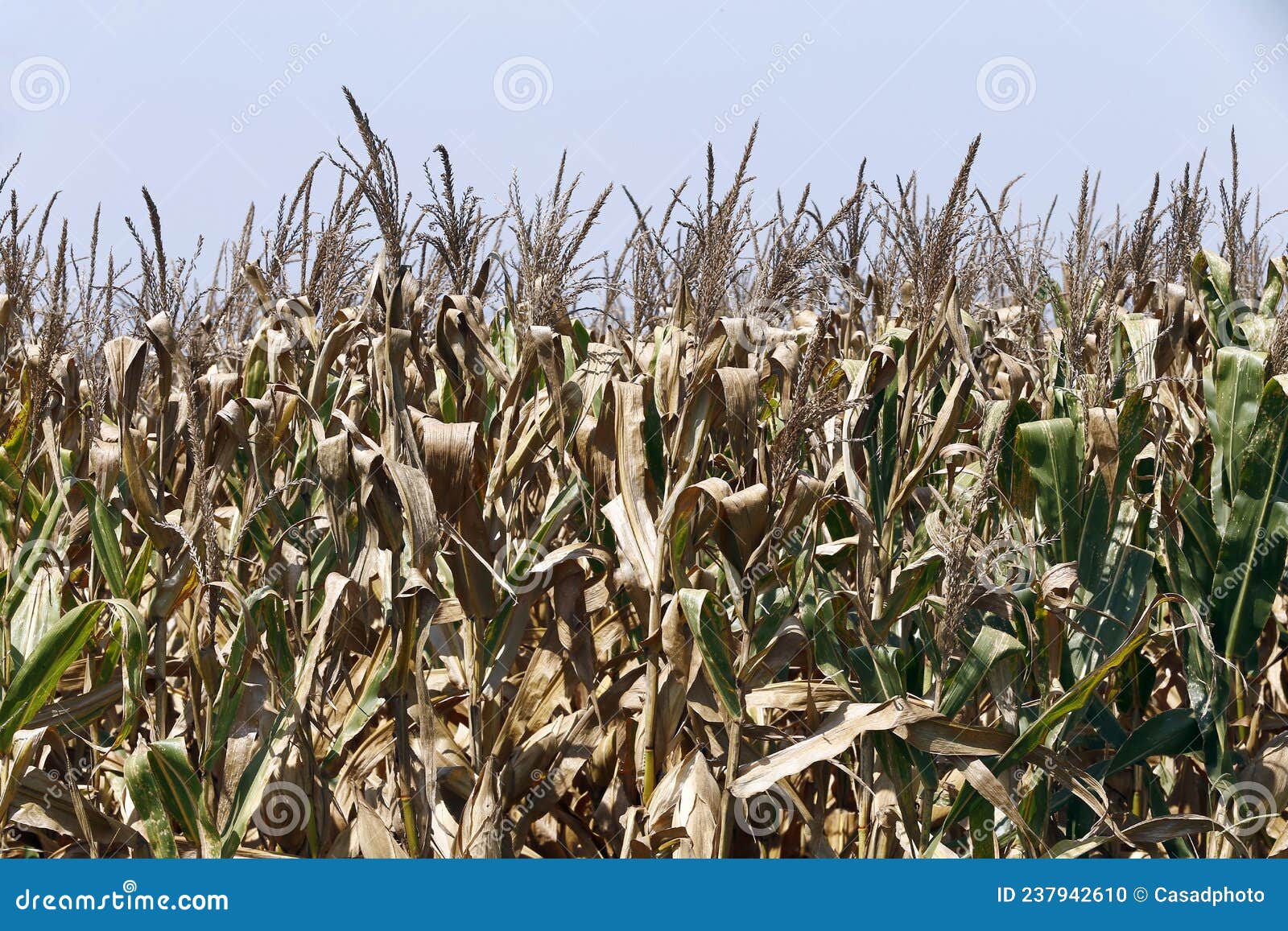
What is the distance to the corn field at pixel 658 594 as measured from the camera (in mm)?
2115

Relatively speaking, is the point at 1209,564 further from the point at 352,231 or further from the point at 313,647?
the point at 352,231

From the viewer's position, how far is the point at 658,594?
2131 mm

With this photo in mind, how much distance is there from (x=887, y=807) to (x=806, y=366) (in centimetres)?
96

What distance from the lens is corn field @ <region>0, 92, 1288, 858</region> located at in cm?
212

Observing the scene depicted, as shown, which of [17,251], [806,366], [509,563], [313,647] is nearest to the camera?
[806,366]

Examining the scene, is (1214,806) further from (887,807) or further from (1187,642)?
(887,807)

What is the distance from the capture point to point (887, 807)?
2160 mm

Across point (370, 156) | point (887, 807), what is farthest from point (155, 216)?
point (887, 807)

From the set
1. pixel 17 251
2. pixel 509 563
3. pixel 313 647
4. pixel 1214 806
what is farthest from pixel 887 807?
pixel 17 251

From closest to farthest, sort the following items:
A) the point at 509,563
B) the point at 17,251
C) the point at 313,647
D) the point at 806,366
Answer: the point at 806,366
the point at 313,647
the point at 509,563
the point at 17,251

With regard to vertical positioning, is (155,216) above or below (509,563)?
above

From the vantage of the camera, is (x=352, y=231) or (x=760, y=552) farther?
(x=352, y=231)

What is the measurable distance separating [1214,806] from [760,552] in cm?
128

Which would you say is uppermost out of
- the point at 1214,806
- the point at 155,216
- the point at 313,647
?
the point at 155,216
